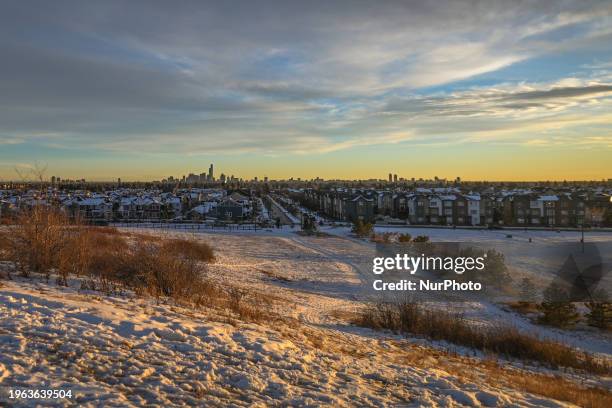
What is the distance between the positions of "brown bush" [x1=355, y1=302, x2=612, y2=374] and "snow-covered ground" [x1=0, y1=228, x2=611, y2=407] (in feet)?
3.70

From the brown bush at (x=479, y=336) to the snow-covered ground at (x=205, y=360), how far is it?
44.4 inches

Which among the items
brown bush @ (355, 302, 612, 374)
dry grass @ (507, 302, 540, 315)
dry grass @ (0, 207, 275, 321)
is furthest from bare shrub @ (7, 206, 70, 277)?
dry grass @ (507, 302, 540, 315)

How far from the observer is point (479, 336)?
1322cm

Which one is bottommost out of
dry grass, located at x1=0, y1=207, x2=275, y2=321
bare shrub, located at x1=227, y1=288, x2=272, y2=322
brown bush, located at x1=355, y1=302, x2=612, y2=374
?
brown bush, located at x1=355, y1=302, x2=612, y2=374

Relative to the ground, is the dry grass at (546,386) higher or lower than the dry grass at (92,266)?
Answer: lower

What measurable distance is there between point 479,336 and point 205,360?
8.88 m

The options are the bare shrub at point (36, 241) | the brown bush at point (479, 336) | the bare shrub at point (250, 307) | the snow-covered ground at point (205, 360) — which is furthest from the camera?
the bare shrub at point (36, 241)

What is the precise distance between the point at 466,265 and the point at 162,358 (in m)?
24.7

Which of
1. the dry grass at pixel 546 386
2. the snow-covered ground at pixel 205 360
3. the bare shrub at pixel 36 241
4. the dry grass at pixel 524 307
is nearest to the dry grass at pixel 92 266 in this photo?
the bare shrub at pixel 36 241

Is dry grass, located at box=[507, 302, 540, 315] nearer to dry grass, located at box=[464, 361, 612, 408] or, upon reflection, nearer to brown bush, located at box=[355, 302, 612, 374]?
brown bush, located at box=[355, 302, 612, 374]

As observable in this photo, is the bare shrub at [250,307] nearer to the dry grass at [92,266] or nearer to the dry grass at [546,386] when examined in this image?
the dry grass at [92,266]

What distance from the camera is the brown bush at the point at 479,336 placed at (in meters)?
12.1

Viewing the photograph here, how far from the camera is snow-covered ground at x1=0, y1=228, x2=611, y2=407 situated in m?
6.33

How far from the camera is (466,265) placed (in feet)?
94.3
